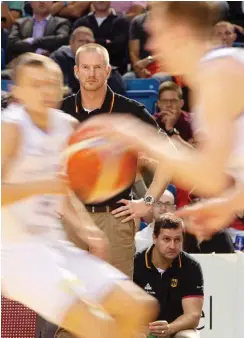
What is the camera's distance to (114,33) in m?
10.5

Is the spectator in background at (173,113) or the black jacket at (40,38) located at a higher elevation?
the black jacket at (40,38)

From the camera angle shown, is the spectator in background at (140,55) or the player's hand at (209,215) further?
the spectator in background at (140,55)

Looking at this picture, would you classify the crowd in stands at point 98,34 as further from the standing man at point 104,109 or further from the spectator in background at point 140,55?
the standing man at point 104,109

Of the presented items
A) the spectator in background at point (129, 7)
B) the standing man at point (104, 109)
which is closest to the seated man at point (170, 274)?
the standing man at point (104, 109)

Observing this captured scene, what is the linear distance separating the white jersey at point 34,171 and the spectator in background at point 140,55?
15.5 feet

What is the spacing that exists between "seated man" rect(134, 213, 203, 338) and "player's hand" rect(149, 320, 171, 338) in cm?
12

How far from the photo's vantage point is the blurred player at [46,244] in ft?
14.7

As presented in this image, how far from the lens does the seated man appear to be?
6.33 m

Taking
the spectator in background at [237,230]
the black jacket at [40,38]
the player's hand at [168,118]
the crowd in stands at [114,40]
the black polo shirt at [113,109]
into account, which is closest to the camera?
the black polo shirt at [113,109]

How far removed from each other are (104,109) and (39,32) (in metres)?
4.82

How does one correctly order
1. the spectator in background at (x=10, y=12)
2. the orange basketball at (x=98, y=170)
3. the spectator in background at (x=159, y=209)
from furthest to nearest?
1. the spectator in background at (x=10, y=12)
2. the spectator in background at (x=159, y=209)
3. the orange basketball at (x=98, y=170)

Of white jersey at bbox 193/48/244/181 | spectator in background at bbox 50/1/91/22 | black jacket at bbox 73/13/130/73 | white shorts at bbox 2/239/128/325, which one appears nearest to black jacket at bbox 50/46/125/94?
black jacket at bbox 73/13/130/73

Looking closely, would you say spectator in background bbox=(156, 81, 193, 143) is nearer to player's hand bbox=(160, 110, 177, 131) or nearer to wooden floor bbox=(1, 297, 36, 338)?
player's hand bbox=(160, 110, 177, 131)

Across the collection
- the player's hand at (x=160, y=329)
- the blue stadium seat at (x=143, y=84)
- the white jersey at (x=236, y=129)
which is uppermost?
the white jersey at (x=236, y=129)
